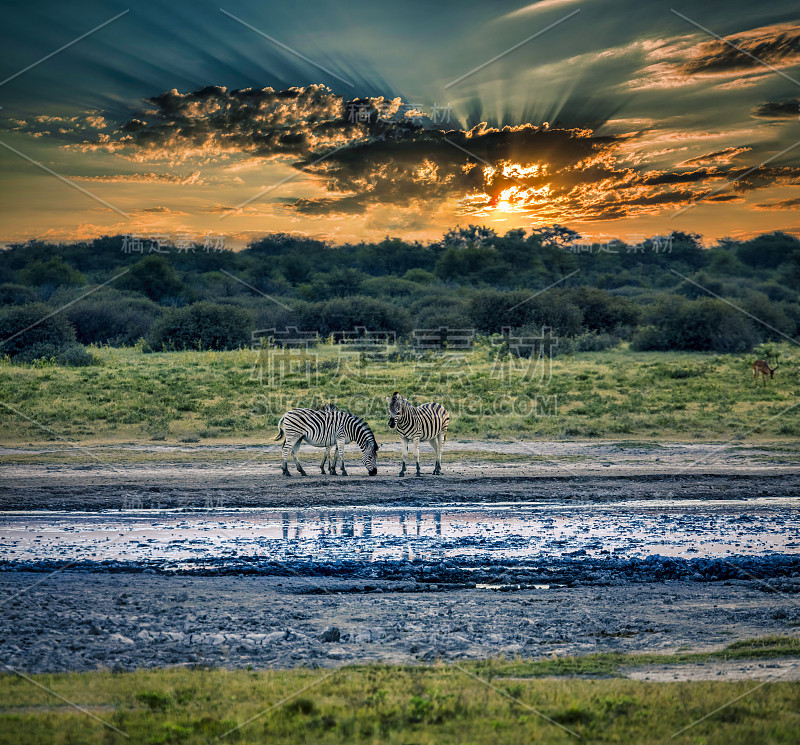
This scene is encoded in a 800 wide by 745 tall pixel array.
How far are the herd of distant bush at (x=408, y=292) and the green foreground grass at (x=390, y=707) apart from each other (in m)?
31.6

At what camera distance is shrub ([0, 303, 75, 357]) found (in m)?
40.2

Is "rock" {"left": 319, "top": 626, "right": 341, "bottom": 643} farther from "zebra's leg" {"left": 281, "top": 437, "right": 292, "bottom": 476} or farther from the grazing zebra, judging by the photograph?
"zebra's leg" {"left": 281, "top": 437, "right": 292, "bottom": 476}

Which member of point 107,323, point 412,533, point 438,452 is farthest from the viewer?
point 107,323

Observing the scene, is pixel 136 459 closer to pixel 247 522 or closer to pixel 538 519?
pixel 247 522

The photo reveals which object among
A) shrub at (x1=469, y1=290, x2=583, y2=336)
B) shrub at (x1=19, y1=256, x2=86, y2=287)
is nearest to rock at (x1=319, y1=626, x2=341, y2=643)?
shrub at (x1=469, y1=290, x2=583, y2=336)

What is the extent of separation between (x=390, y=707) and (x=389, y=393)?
22.3 meters

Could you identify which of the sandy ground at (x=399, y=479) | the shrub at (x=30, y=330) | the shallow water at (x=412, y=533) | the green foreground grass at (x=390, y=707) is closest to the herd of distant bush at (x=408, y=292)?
the shrub at (x=30, y=330)

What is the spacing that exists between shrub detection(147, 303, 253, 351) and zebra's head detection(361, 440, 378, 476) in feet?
94.2

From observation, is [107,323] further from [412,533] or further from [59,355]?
[412,533]

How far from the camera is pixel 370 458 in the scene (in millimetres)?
17688

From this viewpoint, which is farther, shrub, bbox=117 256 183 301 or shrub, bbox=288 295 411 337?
shrub, bbox=117 256 183 301

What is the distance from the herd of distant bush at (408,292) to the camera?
1767 inches

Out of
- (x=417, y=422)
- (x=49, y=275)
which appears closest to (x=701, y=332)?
(x=417, y=422)

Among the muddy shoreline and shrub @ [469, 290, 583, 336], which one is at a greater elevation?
shrub @ [469, 290, 583, 336]
